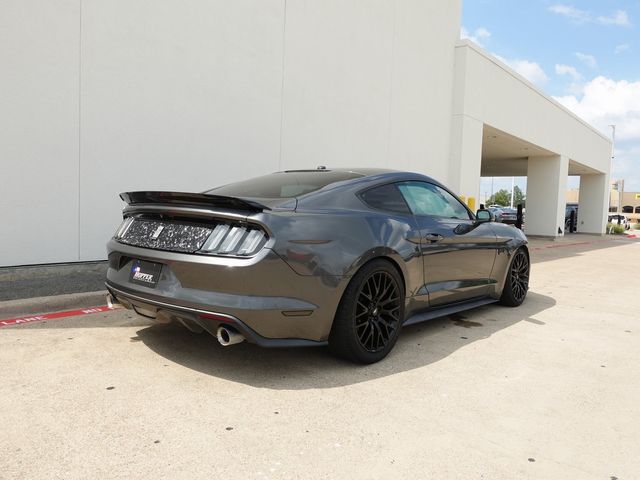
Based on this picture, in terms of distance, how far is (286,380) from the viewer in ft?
10.5

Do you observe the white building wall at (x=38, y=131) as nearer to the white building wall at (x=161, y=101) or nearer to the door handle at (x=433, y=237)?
the white building wall at (x=161, y=101)

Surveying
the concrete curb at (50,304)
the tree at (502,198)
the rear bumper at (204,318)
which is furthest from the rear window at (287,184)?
the tree at (502,198)

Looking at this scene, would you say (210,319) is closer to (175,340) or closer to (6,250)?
(175,340)

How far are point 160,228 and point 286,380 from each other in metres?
1.31

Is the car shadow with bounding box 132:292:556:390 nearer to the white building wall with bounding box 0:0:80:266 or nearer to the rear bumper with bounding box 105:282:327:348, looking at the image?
the rear bumper with bounding box 105:282:327:348

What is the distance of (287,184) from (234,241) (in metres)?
1.03

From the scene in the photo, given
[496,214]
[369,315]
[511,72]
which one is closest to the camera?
[369,315]

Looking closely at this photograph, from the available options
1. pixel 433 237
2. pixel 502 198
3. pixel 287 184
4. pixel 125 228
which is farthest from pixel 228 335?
pixel 502 198

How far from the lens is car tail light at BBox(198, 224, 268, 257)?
294cm

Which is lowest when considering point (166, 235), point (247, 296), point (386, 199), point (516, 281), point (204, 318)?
point (516, 281)

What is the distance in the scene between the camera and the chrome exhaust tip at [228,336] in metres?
2.90

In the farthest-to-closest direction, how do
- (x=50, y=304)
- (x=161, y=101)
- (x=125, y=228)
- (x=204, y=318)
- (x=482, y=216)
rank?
(x=161, y=101)
(x=482, y=216)
(x=50, y=304)
(x=125, y=228)
(x=204, y=318)

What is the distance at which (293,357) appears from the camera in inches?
143

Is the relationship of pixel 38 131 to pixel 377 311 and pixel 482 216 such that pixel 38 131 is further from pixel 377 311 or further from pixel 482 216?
pixel 482 216
